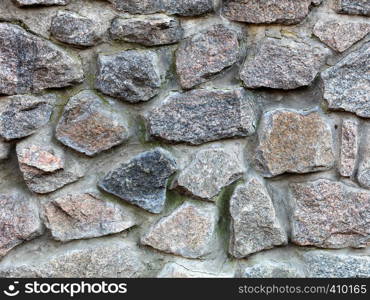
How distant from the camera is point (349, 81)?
4.37ft

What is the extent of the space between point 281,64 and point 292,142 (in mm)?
233

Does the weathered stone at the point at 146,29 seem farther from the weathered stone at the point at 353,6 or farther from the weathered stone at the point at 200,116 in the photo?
the weathered stone at the point at 353,6

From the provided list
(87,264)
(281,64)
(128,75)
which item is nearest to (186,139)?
(128,75)

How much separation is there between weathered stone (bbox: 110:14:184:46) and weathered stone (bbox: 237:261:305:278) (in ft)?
2.35

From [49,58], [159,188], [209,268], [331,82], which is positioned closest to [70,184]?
[159,188]

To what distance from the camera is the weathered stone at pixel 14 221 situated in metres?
1.28

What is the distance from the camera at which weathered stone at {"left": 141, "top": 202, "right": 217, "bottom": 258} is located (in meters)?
1.32

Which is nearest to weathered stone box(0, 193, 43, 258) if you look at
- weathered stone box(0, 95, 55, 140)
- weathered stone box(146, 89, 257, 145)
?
weathered stone box(0, 95, 55, 140)

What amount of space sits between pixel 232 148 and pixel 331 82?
1.16 feet

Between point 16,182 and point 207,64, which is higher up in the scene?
point 207,64

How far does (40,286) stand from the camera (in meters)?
1.29

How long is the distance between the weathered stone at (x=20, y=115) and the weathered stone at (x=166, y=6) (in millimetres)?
352

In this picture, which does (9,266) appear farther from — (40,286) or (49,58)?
(49,58)

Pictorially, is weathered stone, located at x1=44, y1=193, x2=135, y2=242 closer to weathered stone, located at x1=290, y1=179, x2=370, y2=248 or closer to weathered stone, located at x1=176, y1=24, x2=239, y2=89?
weathered stone, located at x1=176, y1=24, x2=239, y2=89
